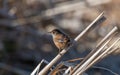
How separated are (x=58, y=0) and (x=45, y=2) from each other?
0.56 ft

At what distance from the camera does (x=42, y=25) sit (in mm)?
6129

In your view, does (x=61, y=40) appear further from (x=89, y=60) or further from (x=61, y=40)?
(x=89, y=60)

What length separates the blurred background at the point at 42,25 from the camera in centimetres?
566

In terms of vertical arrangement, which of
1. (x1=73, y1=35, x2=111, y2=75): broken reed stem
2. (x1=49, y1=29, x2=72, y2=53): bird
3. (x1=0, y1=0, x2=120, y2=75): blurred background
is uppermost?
(x1=0, y1=0, x2=120, y2=75): blurred background

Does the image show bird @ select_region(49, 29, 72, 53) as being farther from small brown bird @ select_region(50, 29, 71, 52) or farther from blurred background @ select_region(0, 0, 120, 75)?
blurred background @ select_region(0, 0, 120, 75)

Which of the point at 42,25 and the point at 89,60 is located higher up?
the point at 42,25

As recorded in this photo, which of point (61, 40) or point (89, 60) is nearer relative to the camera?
point (89, 60)

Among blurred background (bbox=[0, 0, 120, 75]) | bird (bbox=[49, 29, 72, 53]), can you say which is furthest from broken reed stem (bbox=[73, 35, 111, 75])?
blurred background (bbox=[0, 0, 120, 75])

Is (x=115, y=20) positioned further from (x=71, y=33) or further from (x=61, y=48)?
(x=61, y=48)

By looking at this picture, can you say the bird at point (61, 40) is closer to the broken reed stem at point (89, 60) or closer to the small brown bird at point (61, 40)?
the small brown bird at point (61, 40)

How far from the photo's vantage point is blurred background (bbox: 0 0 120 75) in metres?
5.66

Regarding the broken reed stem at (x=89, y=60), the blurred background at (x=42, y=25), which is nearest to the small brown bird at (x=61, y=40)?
the broken reed stem at (x=89, y=60)

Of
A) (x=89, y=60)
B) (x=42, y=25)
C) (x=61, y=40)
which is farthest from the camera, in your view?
(x=42, y=25)

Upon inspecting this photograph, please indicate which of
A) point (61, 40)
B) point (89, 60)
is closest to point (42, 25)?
point (61, 40)
